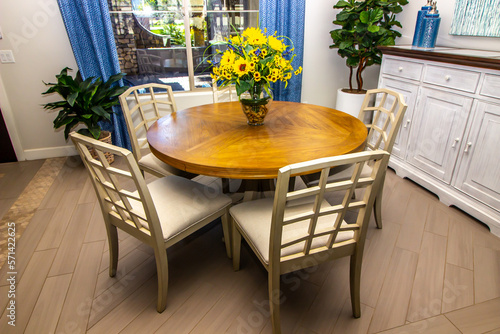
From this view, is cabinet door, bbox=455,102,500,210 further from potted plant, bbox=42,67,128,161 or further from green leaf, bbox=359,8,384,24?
potted plant, bbox=42,67,128,161

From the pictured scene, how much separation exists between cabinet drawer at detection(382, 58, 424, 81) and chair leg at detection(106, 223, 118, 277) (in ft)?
8.28

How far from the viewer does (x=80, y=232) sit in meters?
2.12

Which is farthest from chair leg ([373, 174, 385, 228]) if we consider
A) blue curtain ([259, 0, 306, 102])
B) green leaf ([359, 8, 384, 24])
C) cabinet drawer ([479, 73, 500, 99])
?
blue curtain ([259, 0, 306, 102])

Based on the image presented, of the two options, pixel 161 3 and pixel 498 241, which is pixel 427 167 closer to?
pixel 498 241

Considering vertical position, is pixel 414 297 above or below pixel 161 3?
below

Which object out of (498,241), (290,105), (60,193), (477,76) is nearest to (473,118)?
(477,76)

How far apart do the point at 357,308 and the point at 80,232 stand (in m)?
1.84

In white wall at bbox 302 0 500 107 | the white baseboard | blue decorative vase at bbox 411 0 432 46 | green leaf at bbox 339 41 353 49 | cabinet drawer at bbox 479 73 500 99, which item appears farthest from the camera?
the white baseboard

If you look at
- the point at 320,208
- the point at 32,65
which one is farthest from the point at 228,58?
the point at 32,65

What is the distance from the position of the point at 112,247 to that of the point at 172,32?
2.51m

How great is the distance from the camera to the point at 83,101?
2.72 meters

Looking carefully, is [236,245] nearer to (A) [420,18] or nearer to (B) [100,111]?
(B) [100,111]

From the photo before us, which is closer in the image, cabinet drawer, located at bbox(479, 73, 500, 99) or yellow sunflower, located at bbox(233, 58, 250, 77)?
yellow sunflower, located at bbox(233, 58, 250, 77)

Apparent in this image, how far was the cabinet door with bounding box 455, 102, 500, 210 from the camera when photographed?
77.2 inches
